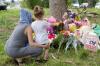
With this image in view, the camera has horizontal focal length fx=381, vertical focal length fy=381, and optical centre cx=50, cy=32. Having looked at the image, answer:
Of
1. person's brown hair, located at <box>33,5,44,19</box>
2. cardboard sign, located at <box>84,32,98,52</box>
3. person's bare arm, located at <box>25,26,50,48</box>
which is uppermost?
person's brown hair, located at <box>33,5,44,19</box>

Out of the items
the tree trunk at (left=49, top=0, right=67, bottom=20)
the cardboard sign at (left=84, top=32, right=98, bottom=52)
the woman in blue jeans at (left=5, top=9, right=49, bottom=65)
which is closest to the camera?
the woman in blue jeans at (left=5, top=9, right=49, bottom=65)

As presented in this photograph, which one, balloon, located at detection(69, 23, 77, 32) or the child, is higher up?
the child

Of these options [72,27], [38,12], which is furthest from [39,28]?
[72,27]

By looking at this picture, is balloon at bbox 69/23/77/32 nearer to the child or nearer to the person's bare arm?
the child

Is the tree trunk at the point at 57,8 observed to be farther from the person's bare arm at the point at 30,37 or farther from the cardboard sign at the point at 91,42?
the person's bare arm at the point at 30,37

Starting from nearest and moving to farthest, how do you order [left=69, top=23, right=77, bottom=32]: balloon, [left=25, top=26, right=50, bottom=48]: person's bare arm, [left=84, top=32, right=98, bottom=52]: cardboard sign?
[left=25, top=26, right=50, bottom=48]: person's bare arm, [left=84, top=32, right=98, bottom=52]: cardboard sign, [left=69, top=23, right=77, bottom=32]: balloon

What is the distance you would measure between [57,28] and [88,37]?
2.64ft

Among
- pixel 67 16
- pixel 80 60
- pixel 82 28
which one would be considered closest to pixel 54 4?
pixel 67 16

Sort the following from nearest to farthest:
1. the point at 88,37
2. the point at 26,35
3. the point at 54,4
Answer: the point at 26,35, the point at 88,37, the point at 54,4

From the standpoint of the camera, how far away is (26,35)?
6.09m

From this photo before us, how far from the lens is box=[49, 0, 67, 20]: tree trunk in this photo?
9573mm

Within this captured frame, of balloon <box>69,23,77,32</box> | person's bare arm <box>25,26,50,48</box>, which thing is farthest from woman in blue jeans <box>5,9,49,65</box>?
balloon <box>69,23,77,32</box>

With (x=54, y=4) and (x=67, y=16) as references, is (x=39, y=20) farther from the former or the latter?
(x=54, y=4)

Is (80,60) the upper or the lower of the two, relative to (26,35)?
lower
